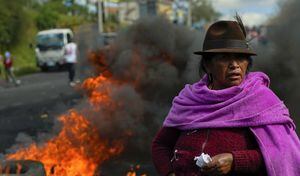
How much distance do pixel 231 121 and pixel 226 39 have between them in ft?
1.09

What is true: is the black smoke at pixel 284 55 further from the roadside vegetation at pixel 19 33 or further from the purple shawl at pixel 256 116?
the roadside vegetation at pixel 19 33

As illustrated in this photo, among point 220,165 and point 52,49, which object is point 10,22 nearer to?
point 52,49

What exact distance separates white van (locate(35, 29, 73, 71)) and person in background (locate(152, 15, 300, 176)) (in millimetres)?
28538

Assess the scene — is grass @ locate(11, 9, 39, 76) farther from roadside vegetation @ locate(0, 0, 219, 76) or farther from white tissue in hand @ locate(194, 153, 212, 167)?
white tissue in hand @ locate(194, 153, 212, 167)

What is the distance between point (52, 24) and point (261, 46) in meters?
39.2

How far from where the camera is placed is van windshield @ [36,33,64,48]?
30.6m

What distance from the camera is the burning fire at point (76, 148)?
5914 millimetres

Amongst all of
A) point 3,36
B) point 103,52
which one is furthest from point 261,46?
point 3,36

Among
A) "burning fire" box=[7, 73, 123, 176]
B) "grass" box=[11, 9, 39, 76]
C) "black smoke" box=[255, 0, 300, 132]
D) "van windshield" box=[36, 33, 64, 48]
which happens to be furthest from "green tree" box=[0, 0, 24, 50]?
"black smoke" box=[255, 0, 300, 132]

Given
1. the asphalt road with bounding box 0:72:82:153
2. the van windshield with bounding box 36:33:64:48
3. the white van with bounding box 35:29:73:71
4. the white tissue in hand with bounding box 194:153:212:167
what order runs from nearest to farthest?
the white tissue in hand with bounding box 194:153:212:167 → the asphalt road with bounding box 0:72:82:153 → the white van with bounding box 35:29:73:71 → the van windshield with bounding box 36:33:64:48

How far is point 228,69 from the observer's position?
7.04ft

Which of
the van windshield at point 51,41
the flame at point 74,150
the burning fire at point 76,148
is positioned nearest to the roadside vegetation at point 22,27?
the van windshield at point 51,41

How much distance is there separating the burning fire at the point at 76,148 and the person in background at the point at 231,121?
3.33 meters

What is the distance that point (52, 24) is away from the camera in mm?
46250
